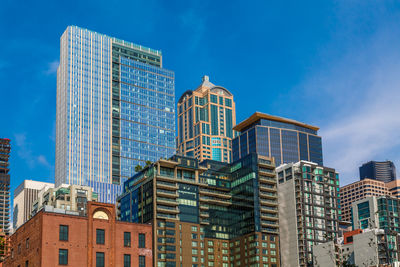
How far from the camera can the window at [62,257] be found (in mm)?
133000

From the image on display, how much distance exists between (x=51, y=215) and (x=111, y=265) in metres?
17.1

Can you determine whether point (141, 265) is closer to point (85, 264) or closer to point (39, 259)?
point (85, 264)

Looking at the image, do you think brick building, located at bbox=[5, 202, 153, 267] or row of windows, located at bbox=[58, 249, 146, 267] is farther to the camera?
row of windows, located at bbox=[58, 249, 146, 267]

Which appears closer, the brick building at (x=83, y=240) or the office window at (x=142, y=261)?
the brick building at (x=83, y=240)

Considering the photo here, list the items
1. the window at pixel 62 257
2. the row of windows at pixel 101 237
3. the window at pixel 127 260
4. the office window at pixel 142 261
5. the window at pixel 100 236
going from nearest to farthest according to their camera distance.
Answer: the window at pixel 62 257 < the row of windows at pixel 101 237 < the window at pixel 100 236 < the window at pixel 127 260 < the office window at pixel 142 261

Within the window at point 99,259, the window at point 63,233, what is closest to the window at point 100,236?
the window at point 99,259

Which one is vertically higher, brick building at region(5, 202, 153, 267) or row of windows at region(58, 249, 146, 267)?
brick building at region(5, 202, 153, 267)

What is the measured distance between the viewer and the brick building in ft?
437

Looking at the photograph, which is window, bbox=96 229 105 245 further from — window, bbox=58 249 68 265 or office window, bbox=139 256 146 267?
office window, bbox=139 256 146 267

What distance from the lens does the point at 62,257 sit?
13338 centimetres

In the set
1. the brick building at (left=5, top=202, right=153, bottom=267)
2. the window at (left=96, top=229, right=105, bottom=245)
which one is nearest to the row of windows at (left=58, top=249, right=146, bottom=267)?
the brick building at (left=5, top=202, right=153, bottom=267)

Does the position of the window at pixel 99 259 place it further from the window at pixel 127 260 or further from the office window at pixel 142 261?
the office window at pixel 142 261

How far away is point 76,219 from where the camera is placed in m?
136

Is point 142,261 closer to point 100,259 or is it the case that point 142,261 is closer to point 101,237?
point 100,259
